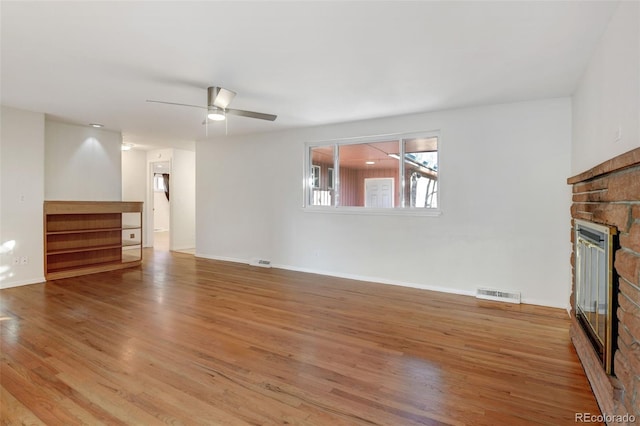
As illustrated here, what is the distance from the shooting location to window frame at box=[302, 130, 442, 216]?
15.2 feet

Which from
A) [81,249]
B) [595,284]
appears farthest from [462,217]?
[81,249]

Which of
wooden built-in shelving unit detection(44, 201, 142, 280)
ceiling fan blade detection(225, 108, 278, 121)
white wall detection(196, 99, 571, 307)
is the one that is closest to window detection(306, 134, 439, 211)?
white wall detection(196, 99, 571, 307)

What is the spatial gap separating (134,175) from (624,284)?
9.18 m

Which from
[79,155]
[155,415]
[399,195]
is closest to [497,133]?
[399,195]

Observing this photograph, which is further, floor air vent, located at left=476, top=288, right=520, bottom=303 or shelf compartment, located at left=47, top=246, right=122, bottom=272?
shelf compartment, located at left=47, top=246, right=122, bottom=272

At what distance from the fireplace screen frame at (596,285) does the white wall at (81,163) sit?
7165mm

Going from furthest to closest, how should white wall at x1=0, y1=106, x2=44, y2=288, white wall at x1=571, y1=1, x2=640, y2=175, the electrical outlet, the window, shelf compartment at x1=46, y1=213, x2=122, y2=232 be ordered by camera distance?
shelf compartment at x1=46, y1=213, x2=122, y2=232, the window, white wall at x1=0, y1=106, x2=44, y2=288, the electrical outlet, white wall at x1=571, y1=1, x2=640, y2=175

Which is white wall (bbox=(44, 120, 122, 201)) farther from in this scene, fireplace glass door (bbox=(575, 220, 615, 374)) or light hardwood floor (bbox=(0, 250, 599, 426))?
fireplace glass door (bbox=(575, 220, 615, 374))

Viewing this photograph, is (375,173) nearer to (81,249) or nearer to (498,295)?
(498,295)

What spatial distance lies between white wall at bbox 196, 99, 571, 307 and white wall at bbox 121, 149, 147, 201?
3921 millimetres

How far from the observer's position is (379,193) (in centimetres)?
516

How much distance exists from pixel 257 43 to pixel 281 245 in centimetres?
393

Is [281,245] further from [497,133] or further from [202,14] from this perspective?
[202,14]

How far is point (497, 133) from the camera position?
13.6 feet
